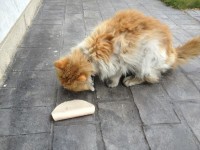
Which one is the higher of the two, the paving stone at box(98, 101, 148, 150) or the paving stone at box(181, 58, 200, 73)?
the paving stone at box(98, 101, 148, 150)

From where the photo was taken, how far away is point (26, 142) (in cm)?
265

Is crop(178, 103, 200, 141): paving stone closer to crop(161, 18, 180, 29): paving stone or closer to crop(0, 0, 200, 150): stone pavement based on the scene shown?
crop(0, 0, 200, 150): stone pavement

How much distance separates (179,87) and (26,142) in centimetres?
212

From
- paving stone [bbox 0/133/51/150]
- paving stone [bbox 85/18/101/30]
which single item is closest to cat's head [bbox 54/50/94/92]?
paving stone [bbox 0/133/51/150]

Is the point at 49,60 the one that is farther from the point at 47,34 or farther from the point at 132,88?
the point at 132,88

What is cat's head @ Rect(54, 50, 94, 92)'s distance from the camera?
9.95 feet

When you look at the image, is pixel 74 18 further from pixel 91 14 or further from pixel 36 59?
pixel 36 59

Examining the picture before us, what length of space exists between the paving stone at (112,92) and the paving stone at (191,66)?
A: 43.4 inches

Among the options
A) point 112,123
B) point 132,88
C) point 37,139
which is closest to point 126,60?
point 132,88

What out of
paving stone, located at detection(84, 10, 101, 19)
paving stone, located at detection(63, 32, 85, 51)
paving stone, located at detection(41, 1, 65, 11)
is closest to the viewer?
paving stone, located at detection(63, 32, 85, 51)

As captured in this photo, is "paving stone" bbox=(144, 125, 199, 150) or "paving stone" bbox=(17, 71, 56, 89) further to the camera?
"paving stone" bbox=(17, 71, 56, 89)

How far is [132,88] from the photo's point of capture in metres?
3.55

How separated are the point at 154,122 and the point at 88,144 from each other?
806 millimetres

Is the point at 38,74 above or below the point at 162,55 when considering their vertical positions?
below
